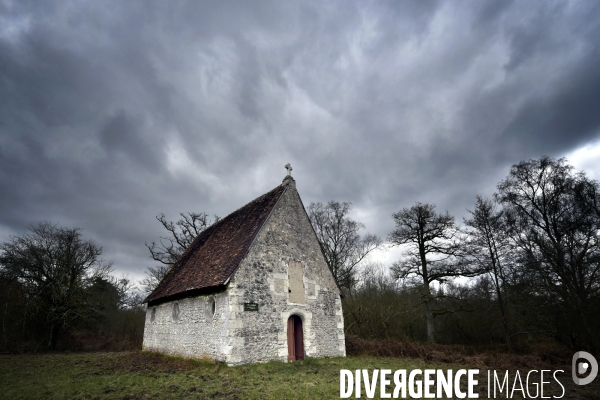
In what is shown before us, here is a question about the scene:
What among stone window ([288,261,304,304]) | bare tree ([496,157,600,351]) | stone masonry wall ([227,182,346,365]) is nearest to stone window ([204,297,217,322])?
stone masonry wall ([227,182,346,365])

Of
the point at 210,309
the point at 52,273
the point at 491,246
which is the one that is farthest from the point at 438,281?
the point at 52,273

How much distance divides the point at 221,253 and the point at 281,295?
3531 millimetres

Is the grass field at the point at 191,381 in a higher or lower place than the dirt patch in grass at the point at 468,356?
higher

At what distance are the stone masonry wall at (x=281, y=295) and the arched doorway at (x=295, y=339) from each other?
0.25 metres

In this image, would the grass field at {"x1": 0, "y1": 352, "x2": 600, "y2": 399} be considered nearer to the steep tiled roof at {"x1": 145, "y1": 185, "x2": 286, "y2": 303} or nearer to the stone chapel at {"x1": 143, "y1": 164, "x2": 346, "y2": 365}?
the stone chapel at {"x1": 143, "y1": 164, "x2": 346, "y2": 365}

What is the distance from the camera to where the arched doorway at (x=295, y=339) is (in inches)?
515

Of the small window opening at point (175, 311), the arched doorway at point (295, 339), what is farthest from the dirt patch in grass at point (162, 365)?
the arched doorway at point (295, 339)

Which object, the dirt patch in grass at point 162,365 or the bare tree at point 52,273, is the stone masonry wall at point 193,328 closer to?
the dirt patch in grass at point 162,365

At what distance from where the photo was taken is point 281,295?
13008 millimetres

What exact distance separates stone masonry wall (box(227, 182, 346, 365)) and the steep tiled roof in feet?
1.48

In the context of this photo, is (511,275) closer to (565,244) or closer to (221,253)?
(565,244)

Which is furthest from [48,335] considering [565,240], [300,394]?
[565,240]

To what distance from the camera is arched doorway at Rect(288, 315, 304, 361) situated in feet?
42.9

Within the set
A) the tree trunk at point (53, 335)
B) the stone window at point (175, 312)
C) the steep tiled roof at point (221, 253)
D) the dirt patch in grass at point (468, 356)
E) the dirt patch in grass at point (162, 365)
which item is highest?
the steep tiled roof at point (221, 253)
